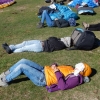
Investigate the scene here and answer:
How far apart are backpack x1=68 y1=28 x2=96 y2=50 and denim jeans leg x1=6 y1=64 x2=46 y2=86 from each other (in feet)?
10.1

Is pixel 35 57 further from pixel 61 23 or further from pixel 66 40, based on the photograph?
pixel 61 23

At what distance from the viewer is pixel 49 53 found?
Result: 10.3 metres

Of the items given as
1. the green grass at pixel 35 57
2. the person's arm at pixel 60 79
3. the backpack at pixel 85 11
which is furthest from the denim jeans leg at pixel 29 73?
the backpack at pixel 85 11

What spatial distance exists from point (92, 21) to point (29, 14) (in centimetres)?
446

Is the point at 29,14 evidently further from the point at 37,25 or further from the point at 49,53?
the point at 49,53

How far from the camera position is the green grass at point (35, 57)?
752 centimetres

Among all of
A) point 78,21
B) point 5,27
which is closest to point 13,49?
point 5,27

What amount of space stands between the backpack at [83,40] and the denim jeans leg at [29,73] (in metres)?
3.08

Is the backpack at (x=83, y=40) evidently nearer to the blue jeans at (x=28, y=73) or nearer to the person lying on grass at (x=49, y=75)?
the person lying on grass at (x=49, y=75)

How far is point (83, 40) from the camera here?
10133 mm

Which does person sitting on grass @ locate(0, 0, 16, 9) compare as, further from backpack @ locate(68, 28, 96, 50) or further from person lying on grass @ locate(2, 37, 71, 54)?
backpack @ locate(68, 28, 96, 50)

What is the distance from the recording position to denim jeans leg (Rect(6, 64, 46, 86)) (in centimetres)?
749

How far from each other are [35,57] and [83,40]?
6.73ft

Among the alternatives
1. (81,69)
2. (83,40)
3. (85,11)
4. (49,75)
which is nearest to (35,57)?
(83,40)
